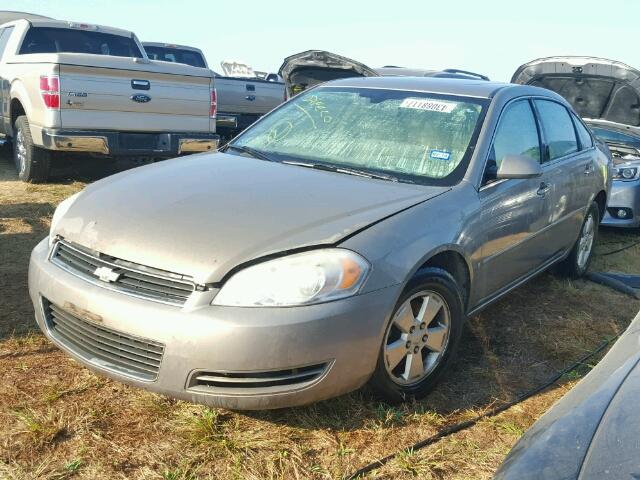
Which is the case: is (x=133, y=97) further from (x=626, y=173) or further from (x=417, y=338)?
(x=626, y=173)

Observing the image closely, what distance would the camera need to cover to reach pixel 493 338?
382 centimetres

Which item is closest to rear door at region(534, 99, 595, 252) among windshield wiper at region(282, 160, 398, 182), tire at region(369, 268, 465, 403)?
windshield wiper at region(282, 160, 398, 182)

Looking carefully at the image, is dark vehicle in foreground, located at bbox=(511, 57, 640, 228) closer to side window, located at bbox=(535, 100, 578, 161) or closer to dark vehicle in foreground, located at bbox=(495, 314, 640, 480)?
side window, located at bbox=(535, 100, 578, 161)

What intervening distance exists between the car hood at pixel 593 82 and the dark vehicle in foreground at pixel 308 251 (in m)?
4.57

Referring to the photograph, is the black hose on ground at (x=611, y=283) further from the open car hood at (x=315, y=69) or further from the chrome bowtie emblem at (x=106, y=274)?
the open car hood at (x=315, y=69)

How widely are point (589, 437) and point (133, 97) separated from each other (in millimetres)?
6100

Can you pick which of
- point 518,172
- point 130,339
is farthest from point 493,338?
point 130,339

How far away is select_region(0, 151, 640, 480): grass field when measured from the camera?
2402 mm

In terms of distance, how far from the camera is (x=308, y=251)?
97.5 inches

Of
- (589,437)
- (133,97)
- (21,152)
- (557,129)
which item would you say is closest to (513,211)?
(557,129)

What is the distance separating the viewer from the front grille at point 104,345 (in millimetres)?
2412

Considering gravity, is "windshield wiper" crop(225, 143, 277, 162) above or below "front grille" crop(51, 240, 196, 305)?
above

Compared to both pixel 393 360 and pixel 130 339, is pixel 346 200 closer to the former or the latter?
pixel 393 360

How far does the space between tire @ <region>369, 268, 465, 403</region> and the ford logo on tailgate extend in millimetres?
4828
